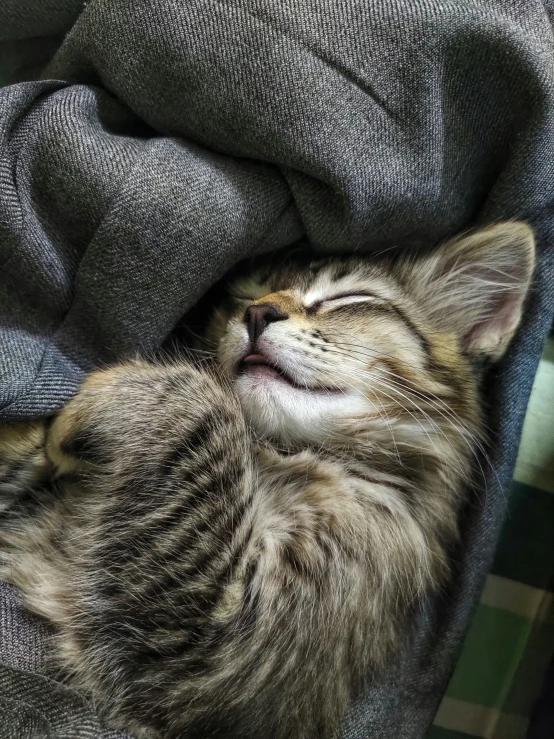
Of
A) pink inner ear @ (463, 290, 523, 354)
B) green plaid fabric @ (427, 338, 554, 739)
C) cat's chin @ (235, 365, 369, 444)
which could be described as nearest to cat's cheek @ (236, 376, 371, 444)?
cat's chin @ (235, 365, 369, 444)

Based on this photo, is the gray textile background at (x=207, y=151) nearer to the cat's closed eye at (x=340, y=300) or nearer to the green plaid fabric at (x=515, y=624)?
the cat's closed eye at (x=340, y=300)

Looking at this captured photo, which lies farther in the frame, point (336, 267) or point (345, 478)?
point (336, 267)

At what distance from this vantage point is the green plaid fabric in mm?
1385

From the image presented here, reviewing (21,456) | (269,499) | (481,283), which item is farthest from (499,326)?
(21,456)

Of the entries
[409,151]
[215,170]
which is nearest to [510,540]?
[409,151]

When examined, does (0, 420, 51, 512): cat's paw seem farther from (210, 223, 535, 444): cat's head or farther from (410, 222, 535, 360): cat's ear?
(410, 222, 535, 360): cat's ear

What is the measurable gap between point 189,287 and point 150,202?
0.17 m

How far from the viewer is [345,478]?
119 cm

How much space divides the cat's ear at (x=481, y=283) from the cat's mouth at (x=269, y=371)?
38 cm

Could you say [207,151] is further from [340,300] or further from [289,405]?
[289,405]

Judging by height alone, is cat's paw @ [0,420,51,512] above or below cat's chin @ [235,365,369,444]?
below

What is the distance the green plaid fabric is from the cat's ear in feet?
1.21

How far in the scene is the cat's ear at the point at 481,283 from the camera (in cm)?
124

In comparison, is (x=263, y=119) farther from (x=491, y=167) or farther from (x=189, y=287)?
(x=491, y=167)
